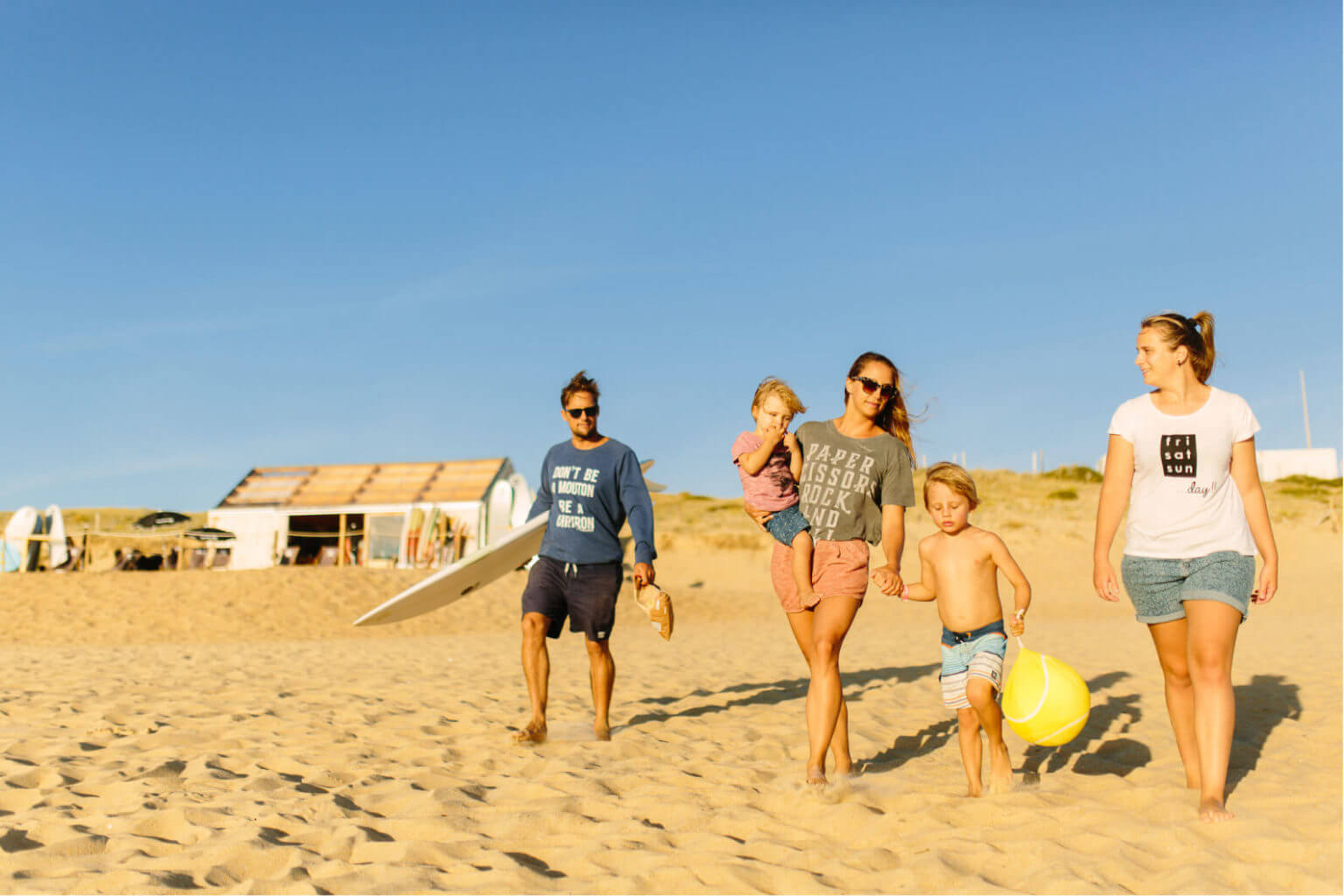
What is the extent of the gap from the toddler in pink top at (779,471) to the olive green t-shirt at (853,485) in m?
0.07

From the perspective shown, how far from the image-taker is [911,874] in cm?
294

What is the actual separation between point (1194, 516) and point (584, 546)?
3.02 metres

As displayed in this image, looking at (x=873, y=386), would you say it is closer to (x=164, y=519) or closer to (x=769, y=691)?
(x=769, y=691)

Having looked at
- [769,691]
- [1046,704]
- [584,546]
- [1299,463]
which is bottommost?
[769,691]

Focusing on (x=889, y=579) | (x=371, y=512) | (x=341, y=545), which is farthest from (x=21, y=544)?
(x=889, y=579)

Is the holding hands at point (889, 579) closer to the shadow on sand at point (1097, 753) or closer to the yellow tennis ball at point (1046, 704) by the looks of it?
the yellow tennis ball at point (1046, 704)

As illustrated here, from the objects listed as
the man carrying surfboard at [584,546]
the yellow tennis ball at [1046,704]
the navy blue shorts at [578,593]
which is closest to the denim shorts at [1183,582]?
the yellow tennis ball at [1046,704]

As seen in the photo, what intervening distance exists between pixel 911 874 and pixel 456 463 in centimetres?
2324

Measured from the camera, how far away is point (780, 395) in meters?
4.08

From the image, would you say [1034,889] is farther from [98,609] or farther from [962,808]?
[98,609]

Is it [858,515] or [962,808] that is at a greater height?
[858,515]

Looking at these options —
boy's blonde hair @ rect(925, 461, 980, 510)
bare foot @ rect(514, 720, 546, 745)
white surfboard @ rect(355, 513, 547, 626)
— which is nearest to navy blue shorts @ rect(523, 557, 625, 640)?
bare foot @ rect(514, 720, 546, 745)

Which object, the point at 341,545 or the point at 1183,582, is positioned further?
the point at 341,545

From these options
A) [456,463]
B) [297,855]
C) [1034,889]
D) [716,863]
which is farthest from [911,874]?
[456,463]
